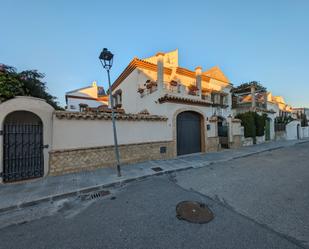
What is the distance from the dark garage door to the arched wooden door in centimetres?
731

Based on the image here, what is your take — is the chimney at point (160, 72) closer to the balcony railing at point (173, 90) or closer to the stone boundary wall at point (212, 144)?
the balcony railing at point (173, 90)

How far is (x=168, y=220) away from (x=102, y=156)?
468 centimetres

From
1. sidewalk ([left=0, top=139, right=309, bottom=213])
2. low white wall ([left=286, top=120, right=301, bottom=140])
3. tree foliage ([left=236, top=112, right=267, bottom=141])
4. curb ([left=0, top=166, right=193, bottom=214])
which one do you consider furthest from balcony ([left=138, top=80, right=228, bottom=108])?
low white wall ([left=286, top=120, right=301, bottom=140])

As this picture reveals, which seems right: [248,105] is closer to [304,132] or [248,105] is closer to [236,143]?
[236,143]

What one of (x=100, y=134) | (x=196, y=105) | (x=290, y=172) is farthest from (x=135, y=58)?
(x=290, y=172)

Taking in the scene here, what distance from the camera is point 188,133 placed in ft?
32.9

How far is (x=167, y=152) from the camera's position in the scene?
8.73 metres

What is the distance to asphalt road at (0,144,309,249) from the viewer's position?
2.36 meters

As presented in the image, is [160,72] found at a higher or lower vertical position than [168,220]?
higher

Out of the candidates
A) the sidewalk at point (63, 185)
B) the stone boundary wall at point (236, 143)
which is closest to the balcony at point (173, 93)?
the stone boundary wall at point (236, 143)

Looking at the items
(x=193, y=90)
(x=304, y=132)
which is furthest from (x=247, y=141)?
(x=304, y=132)

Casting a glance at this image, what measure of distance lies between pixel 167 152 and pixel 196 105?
4.06m

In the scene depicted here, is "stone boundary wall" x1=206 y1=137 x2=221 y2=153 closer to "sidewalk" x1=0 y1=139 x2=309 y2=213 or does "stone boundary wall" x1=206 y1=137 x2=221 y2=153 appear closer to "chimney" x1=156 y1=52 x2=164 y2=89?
"sidewalk" x1=0 y1=139 x2=309 y2=213

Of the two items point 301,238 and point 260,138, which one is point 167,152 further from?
point 260,138
